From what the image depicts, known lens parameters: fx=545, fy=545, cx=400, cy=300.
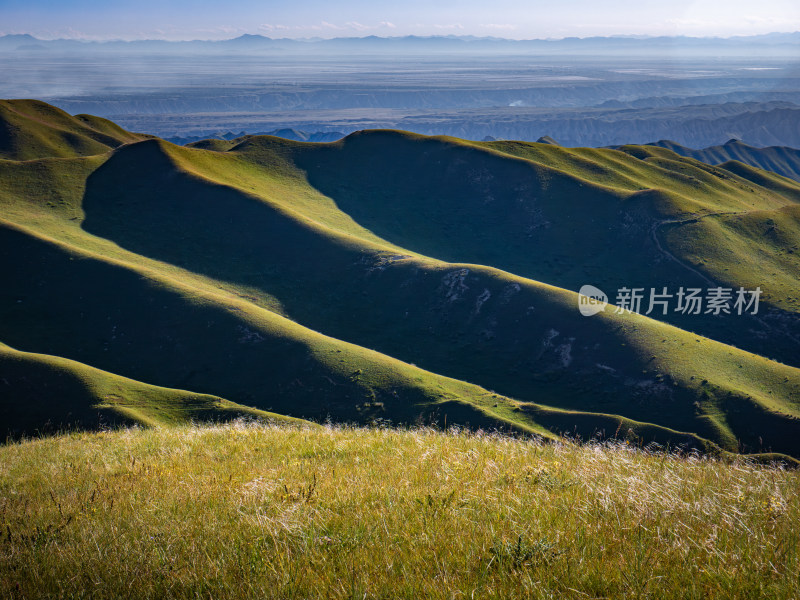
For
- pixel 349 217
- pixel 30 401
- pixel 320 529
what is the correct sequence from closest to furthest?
1. pixel 320 529
2. pixel 30 401
3. pixel 349 217

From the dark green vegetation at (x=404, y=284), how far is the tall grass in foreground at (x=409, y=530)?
46.3 meters

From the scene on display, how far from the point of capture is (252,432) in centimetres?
1295

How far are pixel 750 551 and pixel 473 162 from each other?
145500 mm

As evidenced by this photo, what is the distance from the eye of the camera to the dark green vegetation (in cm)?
6838

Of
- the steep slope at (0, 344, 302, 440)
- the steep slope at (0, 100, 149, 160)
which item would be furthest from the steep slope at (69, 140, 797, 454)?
the steep slope at (0, 100, 149, 160)

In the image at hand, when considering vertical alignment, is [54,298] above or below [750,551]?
below

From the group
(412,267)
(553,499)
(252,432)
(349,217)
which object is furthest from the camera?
(349,217)

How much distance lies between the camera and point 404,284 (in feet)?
318

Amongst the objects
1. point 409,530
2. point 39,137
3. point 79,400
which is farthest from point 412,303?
point 39,137

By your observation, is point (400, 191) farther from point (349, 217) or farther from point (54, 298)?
point (54, 298)

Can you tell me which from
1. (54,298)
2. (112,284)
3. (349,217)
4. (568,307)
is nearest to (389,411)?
(568,307)

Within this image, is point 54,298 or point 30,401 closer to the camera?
point 30,401

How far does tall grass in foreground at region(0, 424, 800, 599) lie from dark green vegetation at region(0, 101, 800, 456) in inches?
1824

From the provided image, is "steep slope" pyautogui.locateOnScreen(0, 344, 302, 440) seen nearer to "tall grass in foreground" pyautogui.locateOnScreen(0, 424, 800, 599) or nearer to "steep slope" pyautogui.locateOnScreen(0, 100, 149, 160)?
"tall grass in foreground" pyautogui.locateOnScreen(0, 424, 800, 599)
